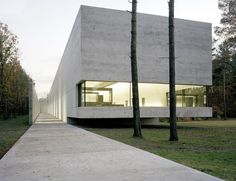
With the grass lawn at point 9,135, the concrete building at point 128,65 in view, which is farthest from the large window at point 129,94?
the grass lawn at point 9,135

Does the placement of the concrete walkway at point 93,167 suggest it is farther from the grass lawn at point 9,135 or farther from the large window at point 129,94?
the large window at point 129,94

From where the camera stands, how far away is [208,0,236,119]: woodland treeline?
132 ft

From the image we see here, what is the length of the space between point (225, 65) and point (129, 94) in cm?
2811

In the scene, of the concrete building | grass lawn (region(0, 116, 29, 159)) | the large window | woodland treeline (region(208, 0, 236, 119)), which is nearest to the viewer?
grass lawn (region(0, 116, 29, 159))

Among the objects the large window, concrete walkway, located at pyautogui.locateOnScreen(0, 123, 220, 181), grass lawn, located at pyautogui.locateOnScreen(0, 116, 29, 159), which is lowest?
grass lawn, located at pyautogui.locateOnScreen(0, 116, 29, 159)

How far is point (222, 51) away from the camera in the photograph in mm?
46375

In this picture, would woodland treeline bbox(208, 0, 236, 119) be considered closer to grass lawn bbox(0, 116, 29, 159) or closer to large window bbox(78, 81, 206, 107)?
large window bbox(78, 81, 206, 107)

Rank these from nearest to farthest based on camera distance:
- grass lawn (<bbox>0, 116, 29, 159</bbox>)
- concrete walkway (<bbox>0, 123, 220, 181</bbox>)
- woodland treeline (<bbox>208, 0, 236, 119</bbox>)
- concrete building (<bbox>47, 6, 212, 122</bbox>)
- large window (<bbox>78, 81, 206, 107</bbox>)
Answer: concrete walkway (<bbox>0, 123, 220, 181</bbox>), grass lawn (<bbox>0, 116, 29, 159</bbox>), concrete building (<bbox>47, 6, 212, 122</bbox>), large window (<bbox>78, 81, 206, 107</bbox>), woodland treeline (<bbox>208, 0, 236, 119</bbox>)

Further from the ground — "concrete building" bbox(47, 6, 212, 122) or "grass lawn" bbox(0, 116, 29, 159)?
"concrete building" bbox(47, 6, 212, 122)

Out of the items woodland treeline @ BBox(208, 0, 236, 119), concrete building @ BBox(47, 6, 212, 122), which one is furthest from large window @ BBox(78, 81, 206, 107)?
woodland treeline @ BBox(208, 0, 236, 119)

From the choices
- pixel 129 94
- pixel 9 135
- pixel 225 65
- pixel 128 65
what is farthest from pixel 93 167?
pixel 225 65

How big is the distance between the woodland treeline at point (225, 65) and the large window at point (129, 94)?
17.9 meters

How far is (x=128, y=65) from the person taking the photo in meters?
21.2

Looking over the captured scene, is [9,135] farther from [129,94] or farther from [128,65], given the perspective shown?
[128,65]
